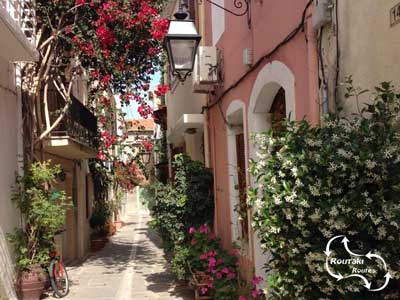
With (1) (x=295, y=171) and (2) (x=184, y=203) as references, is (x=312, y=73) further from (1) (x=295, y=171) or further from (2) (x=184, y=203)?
(2) (x=184, y=203)

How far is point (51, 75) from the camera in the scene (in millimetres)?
10773

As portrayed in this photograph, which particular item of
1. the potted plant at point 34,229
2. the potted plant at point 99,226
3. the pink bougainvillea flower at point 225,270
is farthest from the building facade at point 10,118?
the potted plant at point 99,226

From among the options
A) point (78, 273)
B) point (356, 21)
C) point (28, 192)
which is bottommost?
point (78, 273)

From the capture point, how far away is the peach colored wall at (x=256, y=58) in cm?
442

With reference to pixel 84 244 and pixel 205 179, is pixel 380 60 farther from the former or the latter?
pixel 84 244

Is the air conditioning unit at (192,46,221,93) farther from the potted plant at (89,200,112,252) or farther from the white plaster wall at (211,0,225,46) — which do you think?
the potted plant at (89,200,112,252)

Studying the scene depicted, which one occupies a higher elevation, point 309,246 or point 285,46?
point 285,46

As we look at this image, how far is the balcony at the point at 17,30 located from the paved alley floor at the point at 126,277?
445 cm

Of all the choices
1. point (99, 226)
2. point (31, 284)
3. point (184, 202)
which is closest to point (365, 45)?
point (184, 202)

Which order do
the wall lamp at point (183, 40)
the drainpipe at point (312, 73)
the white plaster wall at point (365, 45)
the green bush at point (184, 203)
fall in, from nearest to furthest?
the white plaster wall at point (365, 45)
the drainpipe at point (312, 73)
the wall lamp at point (183, 40)
the green bush at point (184, 203)

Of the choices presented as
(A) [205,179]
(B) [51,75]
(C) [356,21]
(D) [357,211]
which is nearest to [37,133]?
(B) [51,75]

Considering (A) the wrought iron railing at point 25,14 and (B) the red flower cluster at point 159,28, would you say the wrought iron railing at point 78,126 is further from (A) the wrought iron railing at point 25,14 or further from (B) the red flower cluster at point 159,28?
(B) the red flower cluster at point 159,28

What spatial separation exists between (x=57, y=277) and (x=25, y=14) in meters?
4.88

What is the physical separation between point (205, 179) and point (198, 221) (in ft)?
2.68
